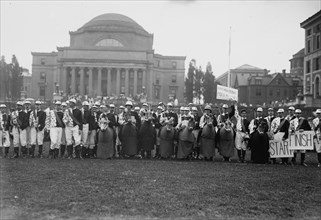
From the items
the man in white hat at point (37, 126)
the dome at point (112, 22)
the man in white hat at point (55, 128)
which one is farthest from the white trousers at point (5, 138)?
the dome at point (112, 22)

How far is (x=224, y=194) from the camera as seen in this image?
8.30 meters

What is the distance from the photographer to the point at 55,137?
14562 millimetres

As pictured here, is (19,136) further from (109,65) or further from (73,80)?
(73,80)

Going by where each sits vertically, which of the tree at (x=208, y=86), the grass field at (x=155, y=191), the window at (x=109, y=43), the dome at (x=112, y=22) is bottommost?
the grass field at (x=155, y=191)

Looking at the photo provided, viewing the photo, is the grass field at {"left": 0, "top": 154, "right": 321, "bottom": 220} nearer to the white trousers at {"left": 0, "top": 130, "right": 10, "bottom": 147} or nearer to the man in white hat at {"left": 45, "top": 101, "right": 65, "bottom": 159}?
the man in white hat at {"left": 45, "top": 101, "right": 65, "bottom": 159}

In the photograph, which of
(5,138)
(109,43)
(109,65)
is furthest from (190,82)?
(5,138)

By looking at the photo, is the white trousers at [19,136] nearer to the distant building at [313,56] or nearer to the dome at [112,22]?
the distant building at [313,56]

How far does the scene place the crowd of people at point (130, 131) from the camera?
14.6 m

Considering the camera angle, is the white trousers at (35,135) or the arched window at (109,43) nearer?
the white trousers at (35,135)

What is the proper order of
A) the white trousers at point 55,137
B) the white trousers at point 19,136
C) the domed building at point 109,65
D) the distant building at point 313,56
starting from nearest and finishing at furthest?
the white trousers at point 55,137, the white trousers at point 19,136, the distant building at point 313,56, the domed building at point 109,65

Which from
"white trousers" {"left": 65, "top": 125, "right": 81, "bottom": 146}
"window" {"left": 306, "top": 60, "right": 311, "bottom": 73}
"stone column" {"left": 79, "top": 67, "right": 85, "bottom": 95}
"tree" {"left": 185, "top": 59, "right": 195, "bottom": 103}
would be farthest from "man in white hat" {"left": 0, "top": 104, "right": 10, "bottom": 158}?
"tree" {"left": 185, "top": 59, "right": 195, "bottom": 103}

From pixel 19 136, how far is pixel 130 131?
14.9ft

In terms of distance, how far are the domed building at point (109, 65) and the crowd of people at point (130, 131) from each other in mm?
59159

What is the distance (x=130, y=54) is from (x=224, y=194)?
73076 mm
